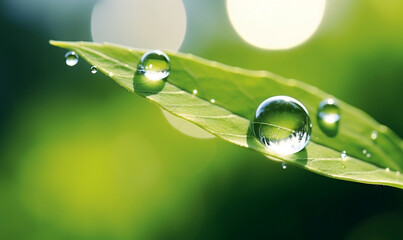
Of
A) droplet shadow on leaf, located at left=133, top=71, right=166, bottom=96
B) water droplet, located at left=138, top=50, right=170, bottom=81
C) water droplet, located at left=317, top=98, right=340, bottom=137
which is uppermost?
water droplet, located at left=317, top=98, right=340, bottom=137

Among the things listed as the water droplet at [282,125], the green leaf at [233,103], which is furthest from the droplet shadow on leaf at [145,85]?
the water droplet at [282,125]

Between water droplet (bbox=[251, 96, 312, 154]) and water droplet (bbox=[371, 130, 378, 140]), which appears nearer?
water droplet (bbox=[251, 96, 312, 154])

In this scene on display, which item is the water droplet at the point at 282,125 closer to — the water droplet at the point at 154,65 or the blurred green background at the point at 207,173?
the water droplet at the point at 154,65

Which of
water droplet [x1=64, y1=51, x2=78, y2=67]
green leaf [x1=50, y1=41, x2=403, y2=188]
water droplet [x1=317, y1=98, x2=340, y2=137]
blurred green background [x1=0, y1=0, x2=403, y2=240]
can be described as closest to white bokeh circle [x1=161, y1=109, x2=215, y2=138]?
blurred green background [x1=0, y1=0, x2=403, y2=240]

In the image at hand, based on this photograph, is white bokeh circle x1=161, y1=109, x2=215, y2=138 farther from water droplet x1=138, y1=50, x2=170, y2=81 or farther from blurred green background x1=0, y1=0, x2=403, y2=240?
water droplet x1=138, y1=50, x2=170, y2=81

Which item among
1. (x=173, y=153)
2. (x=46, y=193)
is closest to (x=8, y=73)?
(x=46, y=193)

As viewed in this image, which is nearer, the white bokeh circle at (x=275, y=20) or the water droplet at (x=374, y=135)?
the water droplet at (x=374, y=135)
